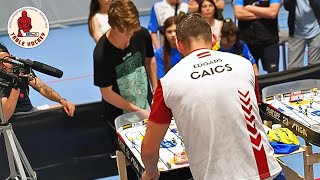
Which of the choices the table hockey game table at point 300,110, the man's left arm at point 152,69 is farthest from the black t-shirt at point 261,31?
the man's left arm at point 152,69

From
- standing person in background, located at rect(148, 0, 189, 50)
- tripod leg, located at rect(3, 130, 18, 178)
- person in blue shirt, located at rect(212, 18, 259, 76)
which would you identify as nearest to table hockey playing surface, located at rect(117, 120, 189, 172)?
tripod leg, located at rect(3, 130, 18, 178)

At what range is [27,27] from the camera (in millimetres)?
3457

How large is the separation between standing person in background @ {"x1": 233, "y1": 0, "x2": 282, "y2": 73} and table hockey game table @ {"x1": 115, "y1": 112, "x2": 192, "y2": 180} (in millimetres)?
1960

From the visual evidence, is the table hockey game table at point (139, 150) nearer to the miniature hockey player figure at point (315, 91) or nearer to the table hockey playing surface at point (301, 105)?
the table hockey playing surface at point (301, 105)

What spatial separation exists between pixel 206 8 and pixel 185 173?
6.89 feet

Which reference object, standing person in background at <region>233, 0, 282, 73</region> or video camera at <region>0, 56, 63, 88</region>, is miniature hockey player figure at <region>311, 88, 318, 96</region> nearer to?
standing person in background at <region>233, 0, 282, 73</region>

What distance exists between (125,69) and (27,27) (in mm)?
771

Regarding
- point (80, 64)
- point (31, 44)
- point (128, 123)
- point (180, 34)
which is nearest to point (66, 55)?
point (80, 64)

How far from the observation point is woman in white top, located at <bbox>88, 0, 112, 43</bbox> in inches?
159

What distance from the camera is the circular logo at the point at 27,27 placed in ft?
11.3

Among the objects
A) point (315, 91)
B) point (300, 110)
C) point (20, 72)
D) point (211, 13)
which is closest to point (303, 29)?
point (211, 13)

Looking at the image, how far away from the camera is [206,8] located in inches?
180

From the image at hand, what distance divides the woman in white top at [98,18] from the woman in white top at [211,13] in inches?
37.4

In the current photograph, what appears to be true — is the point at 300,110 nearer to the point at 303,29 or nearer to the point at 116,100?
the point at 116,100
